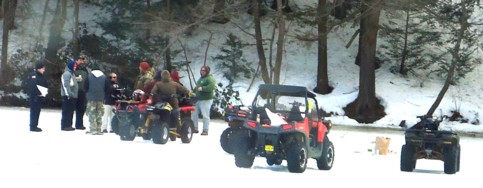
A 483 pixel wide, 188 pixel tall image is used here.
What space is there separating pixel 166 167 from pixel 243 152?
147cm

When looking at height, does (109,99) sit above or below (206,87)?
below

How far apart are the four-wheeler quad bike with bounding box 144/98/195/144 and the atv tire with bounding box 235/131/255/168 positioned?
4963 millimetres

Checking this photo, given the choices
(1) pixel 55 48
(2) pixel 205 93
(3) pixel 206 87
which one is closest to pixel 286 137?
(3) pixel 206 87

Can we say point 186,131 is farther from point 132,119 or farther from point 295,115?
point 295,115

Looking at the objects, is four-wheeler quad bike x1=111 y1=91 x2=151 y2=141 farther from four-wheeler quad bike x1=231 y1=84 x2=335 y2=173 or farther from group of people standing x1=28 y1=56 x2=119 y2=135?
four-wheeler quad bike x1=231 y1=84 x2=335 y2=173

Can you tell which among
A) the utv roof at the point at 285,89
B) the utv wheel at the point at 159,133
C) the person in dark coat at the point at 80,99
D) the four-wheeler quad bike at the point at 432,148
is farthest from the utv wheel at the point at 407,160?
the person in dark coat at the point at 80,99

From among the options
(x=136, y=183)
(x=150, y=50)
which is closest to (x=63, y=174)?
(x=136, y=183)

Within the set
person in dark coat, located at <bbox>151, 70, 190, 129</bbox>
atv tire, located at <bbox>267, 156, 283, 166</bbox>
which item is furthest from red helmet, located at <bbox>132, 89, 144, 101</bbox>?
atv tire, located at <bbox>267, 156, 283, 166</bbox>

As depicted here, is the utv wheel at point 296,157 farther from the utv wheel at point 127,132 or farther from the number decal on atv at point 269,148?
the utv wheel at point 127,132

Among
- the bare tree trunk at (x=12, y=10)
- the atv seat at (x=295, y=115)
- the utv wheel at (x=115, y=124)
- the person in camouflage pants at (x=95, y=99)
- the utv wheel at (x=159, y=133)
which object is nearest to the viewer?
the atv seat at (x=295, y=115)

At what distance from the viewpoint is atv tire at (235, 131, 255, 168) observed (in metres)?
17.3

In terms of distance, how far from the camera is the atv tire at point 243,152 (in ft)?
56.8

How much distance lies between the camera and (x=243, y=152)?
17.3 metres

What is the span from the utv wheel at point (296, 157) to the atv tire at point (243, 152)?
768 mm
